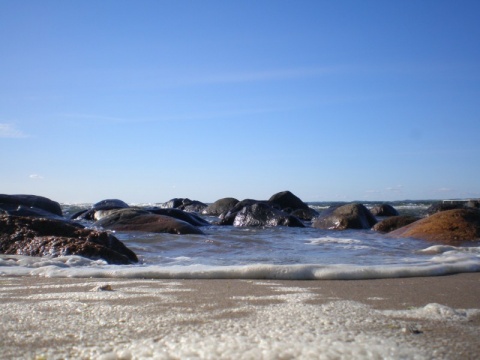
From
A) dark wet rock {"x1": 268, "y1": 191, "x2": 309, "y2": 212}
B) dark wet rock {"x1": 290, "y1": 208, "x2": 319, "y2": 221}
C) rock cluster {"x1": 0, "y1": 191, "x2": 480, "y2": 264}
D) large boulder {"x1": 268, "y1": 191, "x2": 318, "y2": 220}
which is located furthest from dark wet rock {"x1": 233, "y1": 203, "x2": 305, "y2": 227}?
dark wet rock {"x1": 268, "y1": 191, "x2": 309, "y2": 212}

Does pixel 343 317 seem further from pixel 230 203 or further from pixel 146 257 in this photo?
pixel 230 203

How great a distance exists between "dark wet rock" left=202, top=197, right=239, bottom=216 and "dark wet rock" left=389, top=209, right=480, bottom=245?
470 inches

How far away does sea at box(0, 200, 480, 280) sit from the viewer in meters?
3.49

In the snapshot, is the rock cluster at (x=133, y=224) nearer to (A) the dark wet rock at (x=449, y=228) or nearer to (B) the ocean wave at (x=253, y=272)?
(A) the dark wet rock at (x=449, y=228)

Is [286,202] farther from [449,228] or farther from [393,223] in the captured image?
[449,228]

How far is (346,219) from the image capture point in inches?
448

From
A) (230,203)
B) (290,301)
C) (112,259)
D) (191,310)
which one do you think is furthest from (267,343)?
(230,203)

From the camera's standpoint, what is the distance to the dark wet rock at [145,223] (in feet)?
27.8

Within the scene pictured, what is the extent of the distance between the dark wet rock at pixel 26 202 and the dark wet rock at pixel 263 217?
4.70 metres

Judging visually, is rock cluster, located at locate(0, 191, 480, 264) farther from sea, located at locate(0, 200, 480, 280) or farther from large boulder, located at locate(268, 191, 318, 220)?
large boulder, located at locate(268, 191, 318, 220)

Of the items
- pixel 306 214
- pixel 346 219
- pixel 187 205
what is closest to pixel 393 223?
pixel 346 219

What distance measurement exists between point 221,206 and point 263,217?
793cm

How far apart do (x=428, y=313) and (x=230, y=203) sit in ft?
59.9

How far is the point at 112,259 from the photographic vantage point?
178 inches
